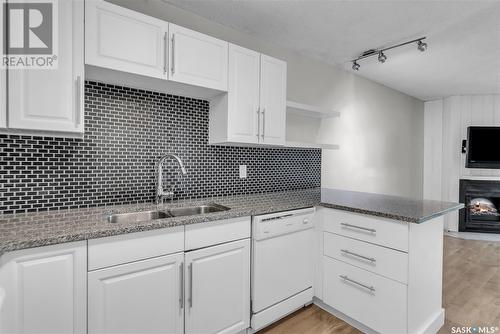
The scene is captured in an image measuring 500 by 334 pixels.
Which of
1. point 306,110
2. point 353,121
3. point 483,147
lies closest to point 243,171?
point 306,110

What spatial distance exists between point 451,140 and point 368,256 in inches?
164

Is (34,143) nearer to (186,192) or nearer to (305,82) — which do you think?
(186,192)

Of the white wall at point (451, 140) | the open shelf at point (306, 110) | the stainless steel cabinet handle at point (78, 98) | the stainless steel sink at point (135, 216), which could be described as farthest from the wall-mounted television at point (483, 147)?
the stainless steel cabinet handle at point (78, 98)

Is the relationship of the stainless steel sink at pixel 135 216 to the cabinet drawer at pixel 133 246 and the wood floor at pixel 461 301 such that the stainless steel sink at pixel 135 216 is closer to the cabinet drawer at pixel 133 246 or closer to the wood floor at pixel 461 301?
the cabinet drawer at pixel 133 246

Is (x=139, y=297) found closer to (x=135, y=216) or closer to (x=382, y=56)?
(x=135, y=216)

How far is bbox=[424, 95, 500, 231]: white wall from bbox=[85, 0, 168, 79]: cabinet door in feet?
16.9

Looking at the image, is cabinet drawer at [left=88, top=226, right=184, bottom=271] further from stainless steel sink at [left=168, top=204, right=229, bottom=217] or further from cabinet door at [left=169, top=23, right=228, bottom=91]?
cabinet door at [left=169, top=23, right=228, bottom=91]

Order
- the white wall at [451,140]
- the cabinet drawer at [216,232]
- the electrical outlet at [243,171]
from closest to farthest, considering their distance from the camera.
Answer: the cabinet drawer at [216,232] < the electrical outlet at [243,171] < the white wall at [451,140]

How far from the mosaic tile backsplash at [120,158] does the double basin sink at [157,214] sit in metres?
0.21

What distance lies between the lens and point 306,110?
2691mm

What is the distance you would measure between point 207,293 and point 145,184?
907mm

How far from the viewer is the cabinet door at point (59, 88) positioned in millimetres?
1291

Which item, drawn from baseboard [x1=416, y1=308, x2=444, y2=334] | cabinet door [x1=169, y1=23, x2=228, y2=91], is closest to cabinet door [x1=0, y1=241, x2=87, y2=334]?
cabinet door [x1=169, y1=23, x2=228, y2=91]

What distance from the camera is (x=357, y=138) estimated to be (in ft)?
12.1
